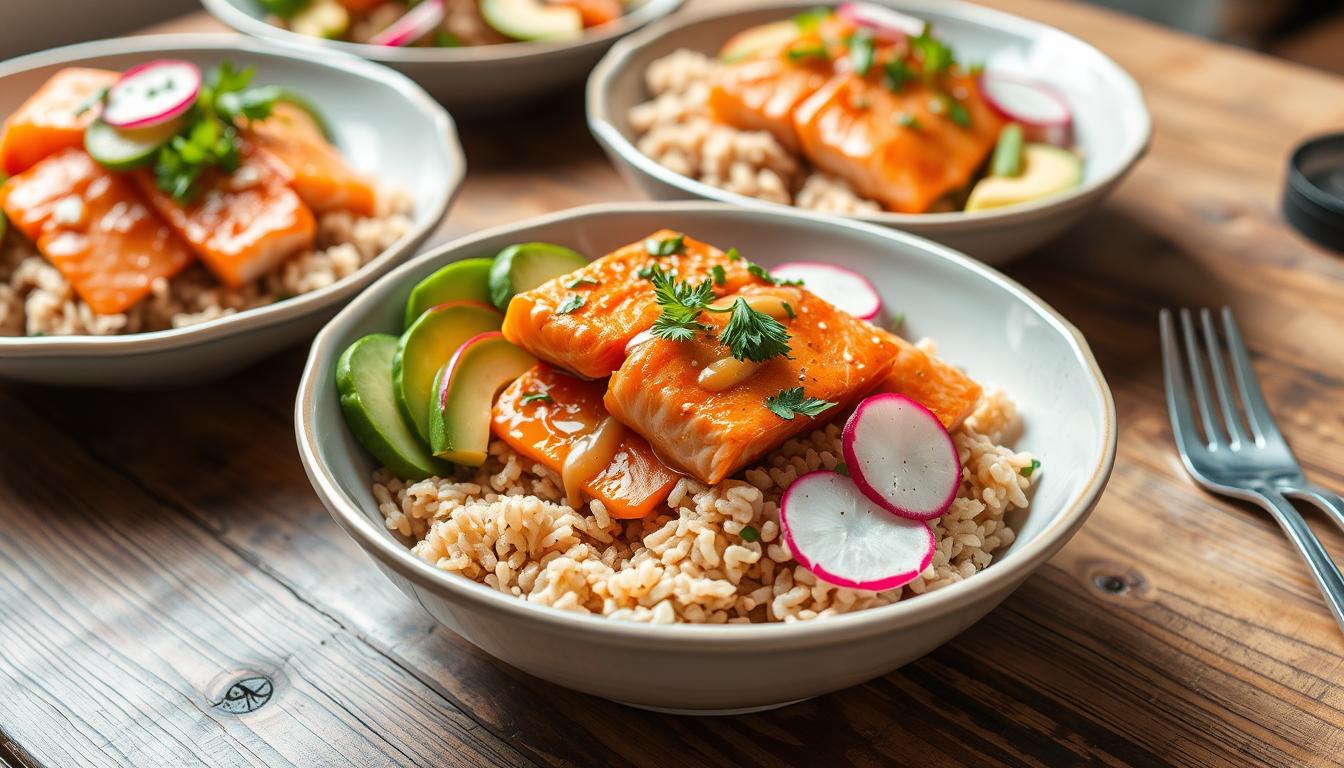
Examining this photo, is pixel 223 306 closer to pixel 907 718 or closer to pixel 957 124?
pixel 907 718

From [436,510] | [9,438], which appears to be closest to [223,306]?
[9,438]

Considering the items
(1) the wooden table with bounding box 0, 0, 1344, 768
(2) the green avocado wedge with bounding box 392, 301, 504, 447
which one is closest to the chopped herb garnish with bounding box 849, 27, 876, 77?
(1) the wooden table with bounding box 0, 0, 1344, 768

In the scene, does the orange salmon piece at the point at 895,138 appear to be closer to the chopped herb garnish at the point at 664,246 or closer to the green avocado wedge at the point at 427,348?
the chopped herb garnish at the point at 664,246

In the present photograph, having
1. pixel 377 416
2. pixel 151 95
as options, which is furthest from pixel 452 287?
pixel 151 95

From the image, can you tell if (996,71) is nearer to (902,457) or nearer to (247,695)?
(902,457)

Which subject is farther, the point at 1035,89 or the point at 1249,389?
the point at 1035,89

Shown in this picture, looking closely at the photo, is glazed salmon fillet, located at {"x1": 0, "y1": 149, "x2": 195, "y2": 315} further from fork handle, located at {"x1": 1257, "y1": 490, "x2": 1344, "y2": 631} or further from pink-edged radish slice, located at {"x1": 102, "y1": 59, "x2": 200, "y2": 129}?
fork handle, located at {"x1": 1257, "y1": 490, "x2": 1344, "y2": 631}

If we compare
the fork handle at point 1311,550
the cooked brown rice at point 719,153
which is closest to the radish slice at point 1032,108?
the cooked brown rice at point 719,153
